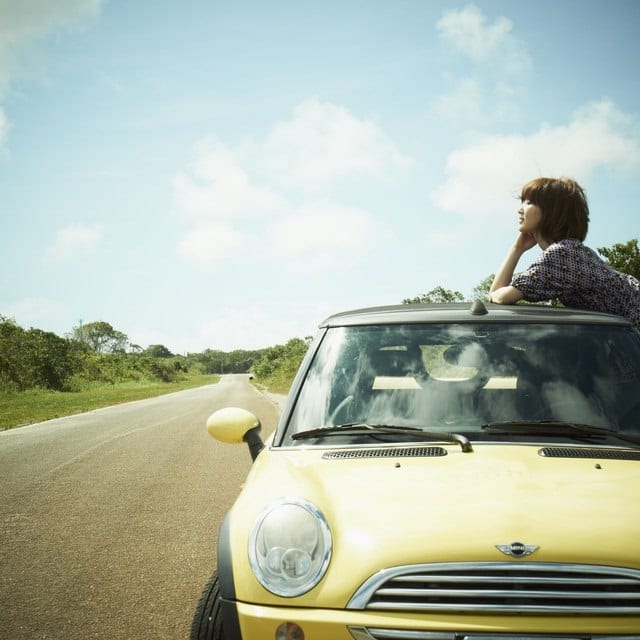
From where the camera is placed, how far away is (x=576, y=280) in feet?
10.5

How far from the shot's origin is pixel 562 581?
66.0 inches

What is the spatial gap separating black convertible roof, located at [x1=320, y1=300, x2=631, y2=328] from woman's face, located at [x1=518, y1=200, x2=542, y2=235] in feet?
2.13

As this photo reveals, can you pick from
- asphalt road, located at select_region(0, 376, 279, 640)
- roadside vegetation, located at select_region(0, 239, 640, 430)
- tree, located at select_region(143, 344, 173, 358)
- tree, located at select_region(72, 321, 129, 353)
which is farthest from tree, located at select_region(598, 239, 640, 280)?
tree, located at select_region(143, 344, 173, 358)

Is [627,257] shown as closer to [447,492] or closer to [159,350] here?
[447,492]

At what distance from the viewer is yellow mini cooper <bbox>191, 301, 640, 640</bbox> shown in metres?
1.68

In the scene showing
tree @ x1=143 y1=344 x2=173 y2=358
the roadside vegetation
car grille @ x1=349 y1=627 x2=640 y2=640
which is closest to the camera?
car grille @ x1=349 y1=627 x2=640 y2=640

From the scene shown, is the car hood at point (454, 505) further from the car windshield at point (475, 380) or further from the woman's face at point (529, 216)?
the woman's face at point (529, 216)

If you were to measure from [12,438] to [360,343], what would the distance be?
37.6 ft

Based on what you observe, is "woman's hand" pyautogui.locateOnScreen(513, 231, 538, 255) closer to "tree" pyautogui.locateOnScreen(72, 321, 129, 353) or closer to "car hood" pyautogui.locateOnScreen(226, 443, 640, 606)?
"car hood" pyautogui.locateOnScreen(226, 443, 640, 606)

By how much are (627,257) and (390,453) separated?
3284cm

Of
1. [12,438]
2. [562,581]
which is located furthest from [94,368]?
[562,581]

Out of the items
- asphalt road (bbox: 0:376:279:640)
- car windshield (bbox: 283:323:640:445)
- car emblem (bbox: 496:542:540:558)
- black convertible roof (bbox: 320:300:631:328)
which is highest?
black convertible roof (bbox: 320:300:631:328)

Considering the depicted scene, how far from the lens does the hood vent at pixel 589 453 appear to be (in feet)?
6.98

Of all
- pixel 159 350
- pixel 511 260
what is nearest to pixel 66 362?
pixel 511 260
